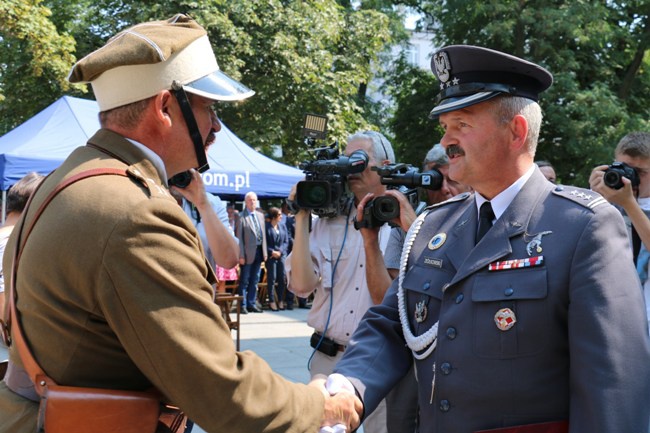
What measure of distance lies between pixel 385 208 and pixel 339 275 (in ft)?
1.79

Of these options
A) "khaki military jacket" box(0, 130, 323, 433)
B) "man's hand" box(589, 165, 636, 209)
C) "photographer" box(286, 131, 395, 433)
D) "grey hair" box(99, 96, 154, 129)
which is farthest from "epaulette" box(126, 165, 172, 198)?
"man's hand" box(589, 165, 636, 209)

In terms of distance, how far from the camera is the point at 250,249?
1285 cm

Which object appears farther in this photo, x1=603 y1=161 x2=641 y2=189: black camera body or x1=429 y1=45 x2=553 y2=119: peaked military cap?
x1=603 y1=161 x2=641 y2=189: black camera body

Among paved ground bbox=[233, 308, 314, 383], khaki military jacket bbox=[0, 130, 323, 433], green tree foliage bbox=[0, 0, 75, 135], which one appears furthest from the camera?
green tree foliage bbox=[0, 0, 75, 135]

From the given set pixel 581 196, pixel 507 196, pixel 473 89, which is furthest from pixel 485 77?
pixel 581 196

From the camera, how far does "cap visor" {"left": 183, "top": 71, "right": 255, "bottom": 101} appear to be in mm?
2195

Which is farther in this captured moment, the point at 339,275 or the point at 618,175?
the point at 618,175

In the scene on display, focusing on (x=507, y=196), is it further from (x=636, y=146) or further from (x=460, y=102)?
(x=636, y=146)

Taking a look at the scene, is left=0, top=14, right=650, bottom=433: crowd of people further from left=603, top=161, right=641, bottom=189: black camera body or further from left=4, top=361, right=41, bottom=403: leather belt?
left=603, top=161, right=641, bottom=189: black camera body

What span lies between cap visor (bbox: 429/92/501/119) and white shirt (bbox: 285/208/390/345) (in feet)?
4.74

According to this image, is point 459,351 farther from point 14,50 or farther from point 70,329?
point 14,50

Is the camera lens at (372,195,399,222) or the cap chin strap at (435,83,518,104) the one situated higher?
the cap chin strap at (435,83,518,104)

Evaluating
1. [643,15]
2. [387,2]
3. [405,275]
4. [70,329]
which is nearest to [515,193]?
[405,275]

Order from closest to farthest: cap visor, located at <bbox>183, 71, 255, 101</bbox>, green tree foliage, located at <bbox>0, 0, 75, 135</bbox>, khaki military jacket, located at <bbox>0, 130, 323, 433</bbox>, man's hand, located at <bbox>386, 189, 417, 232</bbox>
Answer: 1. khaki military jacket, located at <bbox>0, 130, 323, 433</bbox>
2. cap visor, located at <bbox>183, 71, 255, 101</bbox>
3. man's hand, located at <bbox>386, 189, 417, 232</bbox>
4. green tree foliage, located at <bbox>0, 0, 75, 135</bbox>
